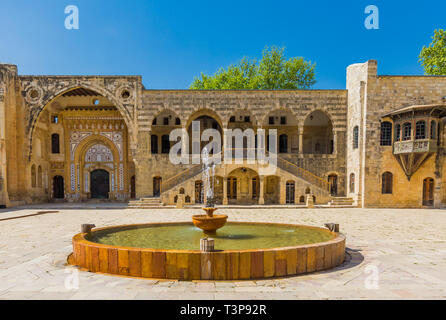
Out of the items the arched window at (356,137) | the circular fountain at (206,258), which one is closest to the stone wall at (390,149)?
the arched window at (356,137)

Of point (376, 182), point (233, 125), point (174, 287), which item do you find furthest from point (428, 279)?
point (233, 125)

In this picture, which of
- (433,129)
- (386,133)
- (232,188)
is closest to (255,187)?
(232,188)

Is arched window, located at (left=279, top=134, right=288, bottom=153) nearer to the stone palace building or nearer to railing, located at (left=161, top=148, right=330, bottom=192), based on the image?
the stone palace building

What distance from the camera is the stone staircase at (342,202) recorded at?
1853 centimetres

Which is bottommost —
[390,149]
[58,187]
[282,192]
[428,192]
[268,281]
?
[58,187]

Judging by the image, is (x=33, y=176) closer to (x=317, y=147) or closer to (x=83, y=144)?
(x=83, y=144)

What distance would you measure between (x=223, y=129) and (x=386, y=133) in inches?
481

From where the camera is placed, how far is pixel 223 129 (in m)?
21.1

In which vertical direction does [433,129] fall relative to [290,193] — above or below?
above

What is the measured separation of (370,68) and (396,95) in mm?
2733

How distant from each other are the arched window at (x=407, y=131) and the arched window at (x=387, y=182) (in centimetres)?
278

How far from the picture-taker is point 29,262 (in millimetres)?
5965

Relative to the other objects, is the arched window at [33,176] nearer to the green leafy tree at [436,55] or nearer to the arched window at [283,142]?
the arched window at [283,142]

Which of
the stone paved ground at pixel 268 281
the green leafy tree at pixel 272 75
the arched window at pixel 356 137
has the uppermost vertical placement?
the green leafy tree at pixel 272 75
